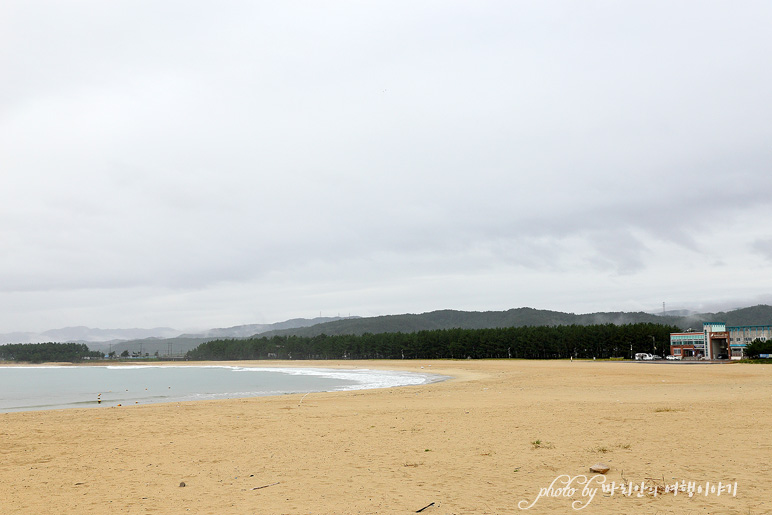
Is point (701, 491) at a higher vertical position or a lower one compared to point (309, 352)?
higher

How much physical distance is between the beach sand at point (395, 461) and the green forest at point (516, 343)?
106m

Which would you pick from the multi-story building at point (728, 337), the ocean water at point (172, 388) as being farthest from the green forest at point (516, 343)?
the ocean water at point (172, 388)

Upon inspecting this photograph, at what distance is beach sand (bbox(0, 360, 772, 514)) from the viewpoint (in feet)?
29.1

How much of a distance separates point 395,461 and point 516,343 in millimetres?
126133

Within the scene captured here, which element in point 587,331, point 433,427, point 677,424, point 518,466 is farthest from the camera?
point 587,331

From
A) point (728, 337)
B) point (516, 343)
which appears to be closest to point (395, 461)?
point (728, 337)

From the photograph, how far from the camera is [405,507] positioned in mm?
8562

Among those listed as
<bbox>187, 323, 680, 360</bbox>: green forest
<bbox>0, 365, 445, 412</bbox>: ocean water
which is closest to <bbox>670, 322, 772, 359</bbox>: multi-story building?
<bbox>187, 323, 680, 360</bbox>: green forest

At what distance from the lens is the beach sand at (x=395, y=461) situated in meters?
8.88

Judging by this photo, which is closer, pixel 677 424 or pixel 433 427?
pixel 677 424

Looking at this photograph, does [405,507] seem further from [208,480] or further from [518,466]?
[208,480]

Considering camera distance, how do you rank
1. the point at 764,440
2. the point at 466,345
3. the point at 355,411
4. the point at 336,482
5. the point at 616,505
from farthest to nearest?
the point at 466,345 < the point at 355,411 < the point at 764,440 < the point at 336,482 < the point at 616,505

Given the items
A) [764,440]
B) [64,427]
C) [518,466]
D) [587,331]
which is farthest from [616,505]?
[587,331]

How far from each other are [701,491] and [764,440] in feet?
18.5
